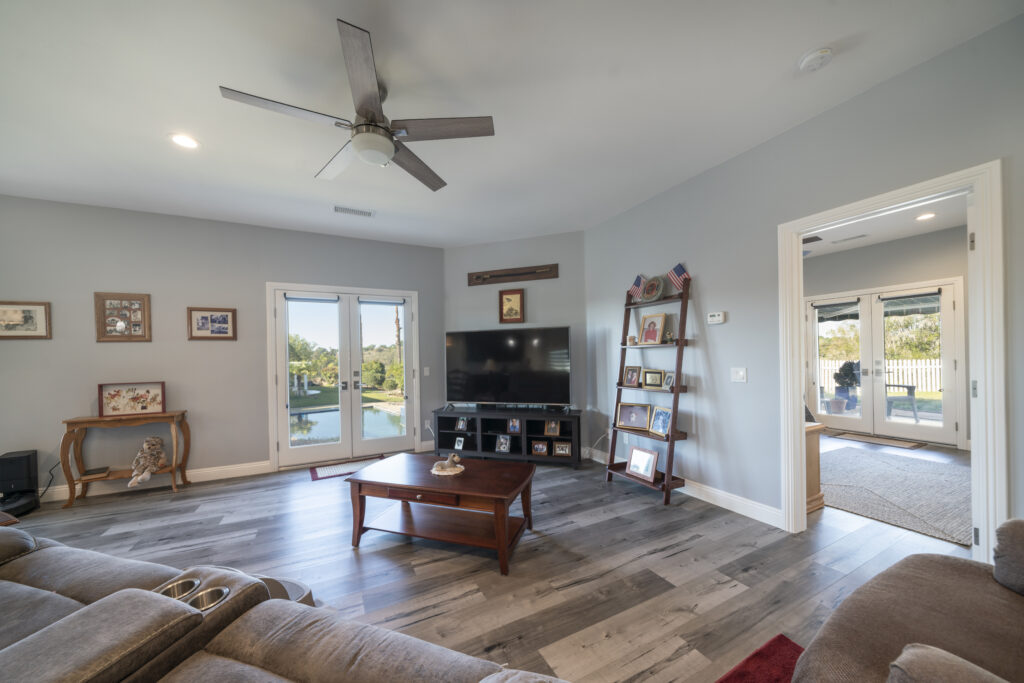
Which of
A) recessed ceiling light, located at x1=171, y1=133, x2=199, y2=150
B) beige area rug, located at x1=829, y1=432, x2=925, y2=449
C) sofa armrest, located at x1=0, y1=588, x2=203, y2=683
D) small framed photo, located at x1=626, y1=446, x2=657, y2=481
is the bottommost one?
beige area rug, located at x1=829, y1=432, x2=925, y2=449

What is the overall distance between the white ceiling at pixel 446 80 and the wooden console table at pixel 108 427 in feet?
6.62

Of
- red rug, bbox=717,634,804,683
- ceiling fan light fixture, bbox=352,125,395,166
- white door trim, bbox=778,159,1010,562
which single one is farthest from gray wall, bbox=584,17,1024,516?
ceiling fan light fixture, bbox=352,125,395,166

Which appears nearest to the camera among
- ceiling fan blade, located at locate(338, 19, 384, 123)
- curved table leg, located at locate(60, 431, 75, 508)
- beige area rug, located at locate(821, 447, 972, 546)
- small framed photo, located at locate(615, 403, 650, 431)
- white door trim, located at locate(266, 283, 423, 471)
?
ceiling fan blade, located at locate(338, 19, 384, 123)

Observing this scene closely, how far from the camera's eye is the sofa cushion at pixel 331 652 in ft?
2.17

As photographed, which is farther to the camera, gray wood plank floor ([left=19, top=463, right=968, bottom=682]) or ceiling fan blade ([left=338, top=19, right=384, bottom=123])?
gray wood plank floor ([left=19, top=463, right=968, bottom=682])

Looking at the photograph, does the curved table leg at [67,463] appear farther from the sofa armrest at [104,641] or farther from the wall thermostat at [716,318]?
the wall thermostat at [716,318]

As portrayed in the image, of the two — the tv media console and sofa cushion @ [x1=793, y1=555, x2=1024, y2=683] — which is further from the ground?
sofa cushion @ [x1=793, y1=555, x2=1024, y2=683]

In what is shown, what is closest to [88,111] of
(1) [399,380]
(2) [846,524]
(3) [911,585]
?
(1) [399,380]

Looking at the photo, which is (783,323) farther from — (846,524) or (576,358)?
(576,358)

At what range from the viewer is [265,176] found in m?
2.90

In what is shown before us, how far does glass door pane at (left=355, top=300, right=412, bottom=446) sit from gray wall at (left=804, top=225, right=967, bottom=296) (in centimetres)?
633

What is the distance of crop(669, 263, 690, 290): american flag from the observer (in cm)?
313

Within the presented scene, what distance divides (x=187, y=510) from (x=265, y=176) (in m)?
2.83

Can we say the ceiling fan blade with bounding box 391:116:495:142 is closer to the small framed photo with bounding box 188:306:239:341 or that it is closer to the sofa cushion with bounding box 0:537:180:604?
the sofa cushion with bounding box 0:537:180:604
